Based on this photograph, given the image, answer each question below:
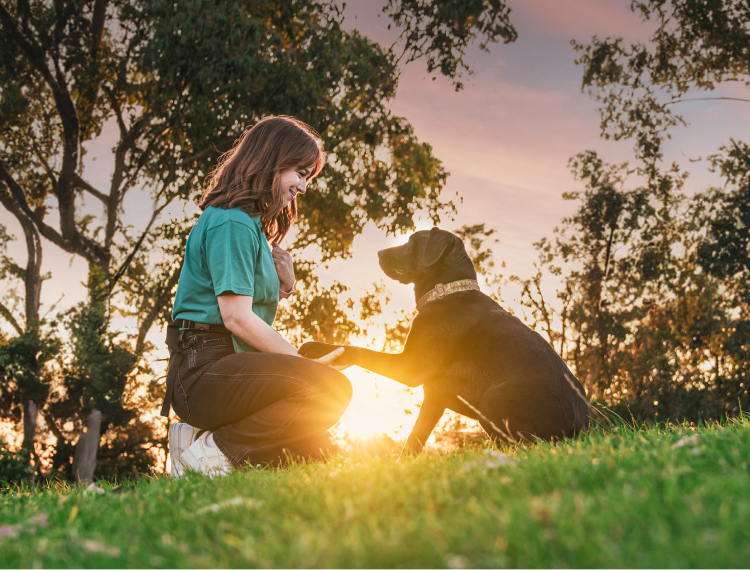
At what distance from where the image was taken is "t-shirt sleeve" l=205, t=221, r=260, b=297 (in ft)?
10.8

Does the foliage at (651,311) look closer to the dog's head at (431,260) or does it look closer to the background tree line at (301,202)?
the background tree line at (301,202)

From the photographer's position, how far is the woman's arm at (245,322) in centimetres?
331

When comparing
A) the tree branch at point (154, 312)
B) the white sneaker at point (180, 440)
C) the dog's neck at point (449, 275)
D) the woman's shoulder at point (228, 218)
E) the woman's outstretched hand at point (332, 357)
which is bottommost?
the white sneaker at point (180, 440)

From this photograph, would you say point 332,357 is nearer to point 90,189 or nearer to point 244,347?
point 244,347

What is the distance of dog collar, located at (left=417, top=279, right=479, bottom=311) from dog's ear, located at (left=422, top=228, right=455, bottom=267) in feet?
0.80

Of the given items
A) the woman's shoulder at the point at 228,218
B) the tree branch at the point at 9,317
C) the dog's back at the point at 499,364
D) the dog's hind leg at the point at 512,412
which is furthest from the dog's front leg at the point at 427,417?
the tree branch at the point at 9,317

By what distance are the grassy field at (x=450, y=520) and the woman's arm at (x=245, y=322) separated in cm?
130

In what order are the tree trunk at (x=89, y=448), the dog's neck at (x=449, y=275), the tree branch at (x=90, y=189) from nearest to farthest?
the dog's neck at (x=449, y=275)
the tree trunk at (x=89, y=448)
the tree branch at (x=90, y=189)

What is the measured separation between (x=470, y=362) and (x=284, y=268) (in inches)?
60.1

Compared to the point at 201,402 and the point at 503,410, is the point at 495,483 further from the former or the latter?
the point at 201,402

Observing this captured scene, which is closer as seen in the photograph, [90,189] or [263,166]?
[263,166]

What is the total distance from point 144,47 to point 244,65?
9.16 feet

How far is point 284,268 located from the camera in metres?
4.22

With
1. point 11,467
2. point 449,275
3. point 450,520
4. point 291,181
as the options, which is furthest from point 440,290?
point 11,467
